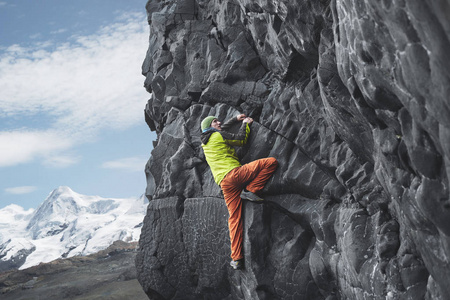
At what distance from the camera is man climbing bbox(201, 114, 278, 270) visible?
29.6 feet

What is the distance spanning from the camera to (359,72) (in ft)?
17.2

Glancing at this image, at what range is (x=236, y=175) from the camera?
9.08 metres

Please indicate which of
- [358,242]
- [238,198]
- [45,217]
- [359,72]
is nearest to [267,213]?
[238,198]

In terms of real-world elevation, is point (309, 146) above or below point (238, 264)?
above

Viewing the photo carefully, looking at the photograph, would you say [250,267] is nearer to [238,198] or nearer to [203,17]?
[238,198]

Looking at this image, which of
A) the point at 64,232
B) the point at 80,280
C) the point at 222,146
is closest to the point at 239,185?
the point at 222,146

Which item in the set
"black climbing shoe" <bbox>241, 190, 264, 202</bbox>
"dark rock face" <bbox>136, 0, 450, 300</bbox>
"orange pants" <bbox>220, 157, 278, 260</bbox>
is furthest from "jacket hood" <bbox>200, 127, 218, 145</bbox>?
"black climbing shoe" <bbox>241, 190, 264, 202</bbox>

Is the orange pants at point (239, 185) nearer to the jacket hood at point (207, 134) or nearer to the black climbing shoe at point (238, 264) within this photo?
the black climbing shoe at point (238, 264)

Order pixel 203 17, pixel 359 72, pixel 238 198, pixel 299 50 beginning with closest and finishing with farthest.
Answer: pixel 359 72, pixel 299 50, pixel 238 198, pixel 203 17

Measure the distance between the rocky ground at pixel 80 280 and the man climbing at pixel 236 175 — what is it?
6821mm

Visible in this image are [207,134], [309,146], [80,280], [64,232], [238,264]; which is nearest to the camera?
[309,146]

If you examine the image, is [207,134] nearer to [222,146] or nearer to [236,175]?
[222,146]

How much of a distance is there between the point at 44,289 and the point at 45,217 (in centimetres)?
4892

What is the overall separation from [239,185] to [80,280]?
40.3 ft
